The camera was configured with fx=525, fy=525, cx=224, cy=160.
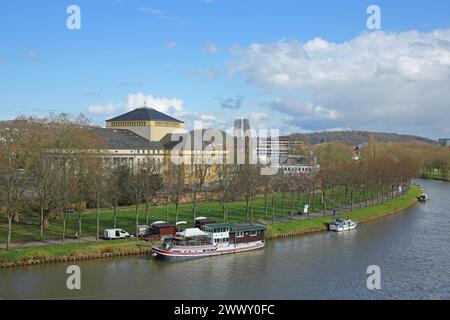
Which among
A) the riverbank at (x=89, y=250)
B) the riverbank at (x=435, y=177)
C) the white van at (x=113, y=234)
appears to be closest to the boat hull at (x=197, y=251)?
the riverbank at (x=89, y=250)

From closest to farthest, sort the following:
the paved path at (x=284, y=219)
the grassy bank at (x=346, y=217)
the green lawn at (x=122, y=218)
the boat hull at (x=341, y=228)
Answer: the paved path at (x=284, y=219), the green lawn at (x=122, y=218), the grassy bank at (x=346, y=217), the boat hull at (x=341, y=228)

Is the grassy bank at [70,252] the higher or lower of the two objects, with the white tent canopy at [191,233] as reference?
lower

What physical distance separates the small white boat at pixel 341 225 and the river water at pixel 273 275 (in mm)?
5405

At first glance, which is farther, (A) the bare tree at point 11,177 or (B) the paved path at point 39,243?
(A) the bare tree at point 11,177

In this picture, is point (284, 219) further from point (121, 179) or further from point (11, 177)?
point (11, 177)

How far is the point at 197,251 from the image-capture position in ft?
135

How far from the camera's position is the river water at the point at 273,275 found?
30344 mm

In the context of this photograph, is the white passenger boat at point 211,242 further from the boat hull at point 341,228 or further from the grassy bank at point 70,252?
the boat hull at point 341,228

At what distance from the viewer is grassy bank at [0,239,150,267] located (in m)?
35.1

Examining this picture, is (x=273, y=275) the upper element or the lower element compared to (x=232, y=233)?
lower

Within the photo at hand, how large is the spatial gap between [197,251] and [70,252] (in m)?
9.63

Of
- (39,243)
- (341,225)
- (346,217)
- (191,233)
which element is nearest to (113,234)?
(39,243)

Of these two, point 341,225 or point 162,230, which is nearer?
point 162,230
